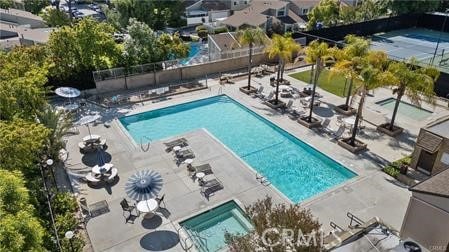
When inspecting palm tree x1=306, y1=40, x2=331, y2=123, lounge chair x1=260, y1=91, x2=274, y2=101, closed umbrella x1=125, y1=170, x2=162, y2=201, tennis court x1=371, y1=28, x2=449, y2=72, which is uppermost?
palm tree x1=306, y1=40, x2=331, y2=123

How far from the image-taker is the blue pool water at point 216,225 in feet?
49.3

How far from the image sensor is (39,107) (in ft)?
64.0

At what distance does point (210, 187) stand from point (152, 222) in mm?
3611

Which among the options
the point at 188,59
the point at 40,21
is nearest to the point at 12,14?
the point at 40,21

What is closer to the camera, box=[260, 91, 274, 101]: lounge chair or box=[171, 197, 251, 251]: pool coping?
box=[171, 197, 251, 251]: pool coping

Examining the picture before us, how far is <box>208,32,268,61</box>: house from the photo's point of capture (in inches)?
1416

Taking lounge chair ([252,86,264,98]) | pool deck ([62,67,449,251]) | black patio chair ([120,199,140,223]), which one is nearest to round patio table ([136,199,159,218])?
pool deck ([62,67,449,251])

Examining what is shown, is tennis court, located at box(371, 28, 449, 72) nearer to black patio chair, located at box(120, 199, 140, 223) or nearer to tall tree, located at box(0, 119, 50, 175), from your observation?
black patio chair, located at box(120, 199, 140, 223)

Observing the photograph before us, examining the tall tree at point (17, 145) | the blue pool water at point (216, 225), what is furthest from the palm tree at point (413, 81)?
the tall tree at point (17, 145)

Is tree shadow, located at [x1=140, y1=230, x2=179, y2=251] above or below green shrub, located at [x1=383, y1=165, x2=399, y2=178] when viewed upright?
below

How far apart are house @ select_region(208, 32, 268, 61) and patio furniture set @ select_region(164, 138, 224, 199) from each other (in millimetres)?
16097

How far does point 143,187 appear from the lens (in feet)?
50.0

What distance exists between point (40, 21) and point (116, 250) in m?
55.8

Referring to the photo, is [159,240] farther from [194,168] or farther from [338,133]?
[338,133]
